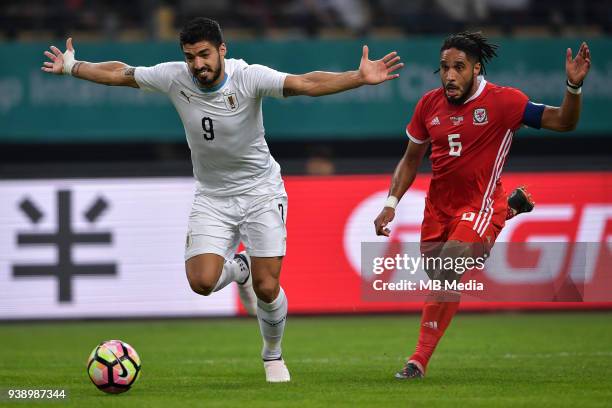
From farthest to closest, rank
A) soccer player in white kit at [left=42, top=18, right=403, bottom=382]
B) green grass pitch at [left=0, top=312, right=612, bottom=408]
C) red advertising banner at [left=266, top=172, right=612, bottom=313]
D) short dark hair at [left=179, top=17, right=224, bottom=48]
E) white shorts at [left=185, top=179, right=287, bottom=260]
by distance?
red advertising banner at [left=266, top=172, right=612, bottom=313]
white shorts at [left=185, top=179, right=287, bottom=260]
soccer player in white kit at [left=42, top=18, right=403, bottom=382]
short dark hair at [left=179, top=17, right=224, bottom=48]
green grass pitch at [left=0, top=312, right=612, bottom=408]

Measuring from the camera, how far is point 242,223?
8.13 metres

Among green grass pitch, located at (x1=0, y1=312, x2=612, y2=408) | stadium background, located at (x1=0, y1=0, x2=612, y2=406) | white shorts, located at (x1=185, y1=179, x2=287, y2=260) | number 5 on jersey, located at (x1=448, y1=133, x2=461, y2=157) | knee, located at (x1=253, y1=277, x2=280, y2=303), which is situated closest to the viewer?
green grass pitch, located at (x1=0, y1=312, x2=612, y2=408)

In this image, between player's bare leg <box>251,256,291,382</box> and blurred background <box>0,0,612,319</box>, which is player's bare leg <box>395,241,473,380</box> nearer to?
player's bare leg <box>251,256,291,382</box>

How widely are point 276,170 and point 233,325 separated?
19.2 feet

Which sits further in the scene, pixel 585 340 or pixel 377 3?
pixel 377 3

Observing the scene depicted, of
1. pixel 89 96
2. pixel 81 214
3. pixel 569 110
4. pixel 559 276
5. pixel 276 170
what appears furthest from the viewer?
pixel 89 96

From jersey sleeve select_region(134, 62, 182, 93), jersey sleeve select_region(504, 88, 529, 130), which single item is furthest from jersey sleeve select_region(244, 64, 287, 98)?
jersey sleeve select_region(504, 88, 529, 130)

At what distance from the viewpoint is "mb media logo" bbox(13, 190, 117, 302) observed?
13.5 m

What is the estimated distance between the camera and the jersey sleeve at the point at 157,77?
26.0ft

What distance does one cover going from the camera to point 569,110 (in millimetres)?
7629

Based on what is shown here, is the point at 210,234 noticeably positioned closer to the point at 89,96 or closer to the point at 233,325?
the point at 233,325

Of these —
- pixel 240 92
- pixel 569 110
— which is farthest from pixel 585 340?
pixel 240 92

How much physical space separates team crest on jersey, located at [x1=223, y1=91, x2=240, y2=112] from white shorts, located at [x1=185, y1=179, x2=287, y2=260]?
2.14 feet

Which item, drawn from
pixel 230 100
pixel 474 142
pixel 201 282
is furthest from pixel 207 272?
pixel 474 142
